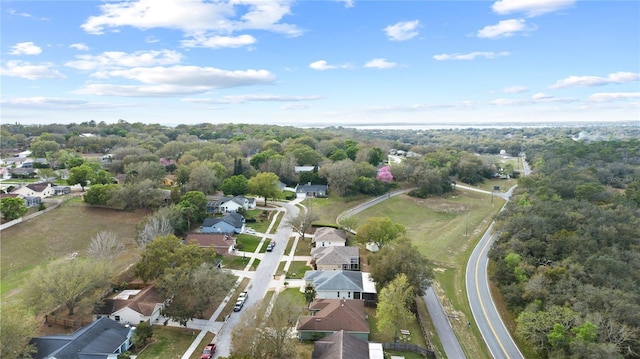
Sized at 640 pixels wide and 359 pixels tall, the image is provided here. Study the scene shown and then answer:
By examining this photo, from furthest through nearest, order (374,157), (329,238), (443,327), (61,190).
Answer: (374,157) < (61,190) < (329,238) < (443,327)

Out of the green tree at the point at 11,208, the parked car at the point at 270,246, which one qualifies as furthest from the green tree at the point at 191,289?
the green tree at the point at 11,208

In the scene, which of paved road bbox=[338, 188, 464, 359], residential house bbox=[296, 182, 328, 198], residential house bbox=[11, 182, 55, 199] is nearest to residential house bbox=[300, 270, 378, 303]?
paved road bbox=[338, 188, 464, 359]

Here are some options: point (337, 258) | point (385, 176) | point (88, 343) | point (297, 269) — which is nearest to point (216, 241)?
point (297, 269)

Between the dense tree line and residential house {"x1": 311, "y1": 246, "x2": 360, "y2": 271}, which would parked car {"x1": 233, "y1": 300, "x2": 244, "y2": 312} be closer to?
residential house {"x1": 311, "y1": 246, "x2": 360, "y2": 271}

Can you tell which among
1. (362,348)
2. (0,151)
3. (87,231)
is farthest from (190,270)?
(0,151)

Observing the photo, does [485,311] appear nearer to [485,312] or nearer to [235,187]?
[485,312]
